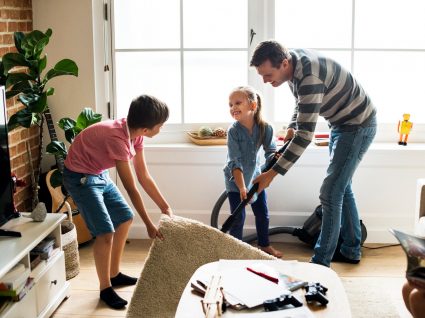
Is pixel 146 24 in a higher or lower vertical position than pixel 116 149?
higher

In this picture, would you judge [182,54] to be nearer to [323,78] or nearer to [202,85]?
[202,85]

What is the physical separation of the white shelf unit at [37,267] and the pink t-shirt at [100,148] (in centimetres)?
30

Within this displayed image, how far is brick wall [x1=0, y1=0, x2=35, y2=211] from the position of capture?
365cm

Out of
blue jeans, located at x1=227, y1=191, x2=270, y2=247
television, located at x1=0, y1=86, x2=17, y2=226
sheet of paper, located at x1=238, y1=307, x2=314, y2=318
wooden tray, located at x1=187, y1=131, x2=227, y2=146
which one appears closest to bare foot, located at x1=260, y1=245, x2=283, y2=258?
blue jeans, located at x1=227, y1=191, x2=270, y2=247

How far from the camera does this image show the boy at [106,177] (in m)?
2.95

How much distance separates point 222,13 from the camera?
4.07 meters

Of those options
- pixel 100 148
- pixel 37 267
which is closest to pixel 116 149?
pixel 100 148

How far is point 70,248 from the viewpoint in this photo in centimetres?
345

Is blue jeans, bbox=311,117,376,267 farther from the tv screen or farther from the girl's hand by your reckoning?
the tv screen

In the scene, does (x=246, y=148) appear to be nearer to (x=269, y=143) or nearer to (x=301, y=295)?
(x=269, y=143)

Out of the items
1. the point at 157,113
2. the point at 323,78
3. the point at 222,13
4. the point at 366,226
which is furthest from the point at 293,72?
the point at 366,226

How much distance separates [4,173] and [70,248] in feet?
2.36

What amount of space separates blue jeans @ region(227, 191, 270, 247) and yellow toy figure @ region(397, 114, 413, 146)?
994 millimetres

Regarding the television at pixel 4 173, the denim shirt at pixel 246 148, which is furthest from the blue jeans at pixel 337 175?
the television at pixel 4 173
